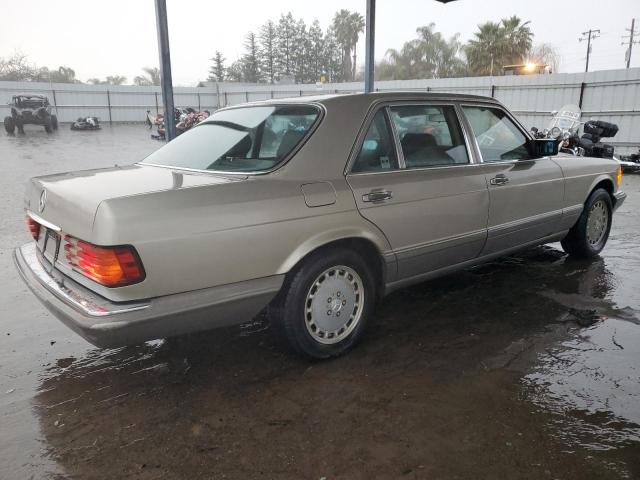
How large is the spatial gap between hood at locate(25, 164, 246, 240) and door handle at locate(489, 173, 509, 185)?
6.64 ft

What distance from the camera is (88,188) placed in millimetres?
2607

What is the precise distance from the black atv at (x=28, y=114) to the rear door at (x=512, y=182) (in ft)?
77.9

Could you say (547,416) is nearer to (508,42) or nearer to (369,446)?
(369,446)

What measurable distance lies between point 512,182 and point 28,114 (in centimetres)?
2411

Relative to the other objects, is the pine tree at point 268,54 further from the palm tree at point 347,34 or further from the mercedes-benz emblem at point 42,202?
the mercedes-benz emblem at point 42,202

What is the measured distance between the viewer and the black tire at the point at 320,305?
282 cm

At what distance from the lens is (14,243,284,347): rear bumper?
2.29 m

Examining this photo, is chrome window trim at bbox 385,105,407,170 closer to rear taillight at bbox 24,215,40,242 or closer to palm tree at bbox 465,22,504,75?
rear taillight at bbox 24,215,40,242

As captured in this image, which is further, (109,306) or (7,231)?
(7,231)

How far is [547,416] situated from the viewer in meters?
2.49

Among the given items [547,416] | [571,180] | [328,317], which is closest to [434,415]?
[547,416]

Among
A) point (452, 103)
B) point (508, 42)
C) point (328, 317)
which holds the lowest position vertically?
point (328, 317)

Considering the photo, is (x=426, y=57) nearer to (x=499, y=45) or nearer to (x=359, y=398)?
(x=499, y=45)

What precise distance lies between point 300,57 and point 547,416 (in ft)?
262
